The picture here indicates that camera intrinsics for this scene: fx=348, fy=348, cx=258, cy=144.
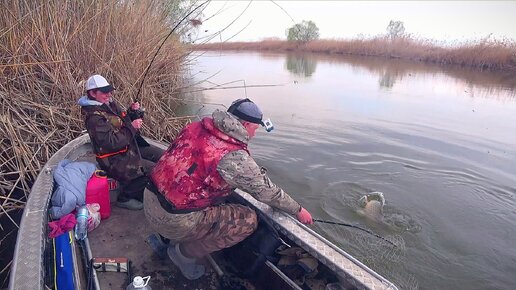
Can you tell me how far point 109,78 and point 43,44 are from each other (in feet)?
3.63

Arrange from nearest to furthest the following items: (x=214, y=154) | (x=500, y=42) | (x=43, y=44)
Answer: (x=214, y=154) < (x=43, y=44) < (x=500, y=42)

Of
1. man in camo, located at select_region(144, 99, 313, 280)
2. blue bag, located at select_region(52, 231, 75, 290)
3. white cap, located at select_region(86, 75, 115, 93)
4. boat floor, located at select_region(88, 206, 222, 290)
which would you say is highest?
white cap, located at select_region(86, 75, 115, 93)

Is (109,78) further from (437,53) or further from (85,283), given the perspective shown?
(437,53)

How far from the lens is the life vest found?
2.12m

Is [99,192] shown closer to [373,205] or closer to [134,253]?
[134,253]

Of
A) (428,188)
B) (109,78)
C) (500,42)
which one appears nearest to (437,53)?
(500,42)

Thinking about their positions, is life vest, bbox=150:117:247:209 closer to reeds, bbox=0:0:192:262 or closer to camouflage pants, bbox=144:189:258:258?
camouflage pants, bbox=144:189:258:258

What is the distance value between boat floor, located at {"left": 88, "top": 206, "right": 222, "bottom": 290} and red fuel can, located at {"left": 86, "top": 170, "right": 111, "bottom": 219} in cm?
11

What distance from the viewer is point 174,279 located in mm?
2451

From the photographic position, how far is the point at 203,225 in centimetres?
231

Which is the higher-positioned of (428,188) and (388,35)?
(388,35)

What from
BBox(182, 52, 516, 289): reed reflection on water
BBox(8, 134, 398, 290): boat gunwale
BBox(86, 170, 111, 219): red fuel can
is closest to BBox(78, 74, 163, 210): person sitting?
BBox(86, 170, 111, 219): red fuel can

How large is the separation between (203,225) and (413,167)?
184 inches

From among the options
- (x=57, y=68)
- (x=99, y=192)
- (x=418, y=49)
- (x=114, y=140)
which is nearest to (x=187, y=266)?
(x=99, y=192)
